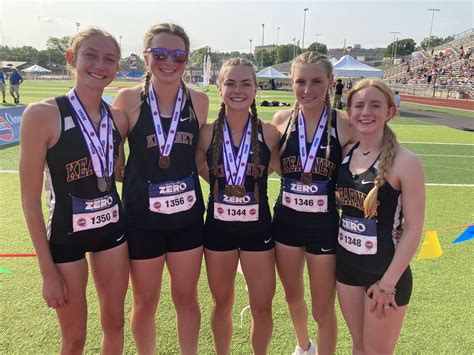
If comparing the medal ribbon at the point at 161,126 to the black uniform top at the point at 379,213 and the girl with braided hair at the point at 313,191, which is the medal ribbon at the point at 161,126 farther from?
the black uniform top at the point at 379,213

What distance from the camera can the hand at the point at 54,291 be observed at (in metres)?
2.09

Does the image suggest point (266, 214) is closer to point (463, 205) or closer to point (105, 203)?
point (105, 203)

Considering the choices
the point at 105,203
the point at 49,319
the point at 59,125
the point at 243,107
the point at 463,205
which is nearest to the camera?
the point at 59,125

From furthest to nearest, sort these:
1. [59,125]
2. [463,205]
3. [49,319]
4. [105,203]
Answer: [463,205], [49,319], [105,203], [59,125]

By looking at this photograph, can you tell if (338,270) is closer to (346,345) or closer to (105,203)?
(346,345)

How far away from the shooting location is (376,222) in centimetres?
217

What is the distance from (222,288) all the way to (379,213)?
3.80 feet

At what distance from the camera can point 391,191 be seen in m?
2.10

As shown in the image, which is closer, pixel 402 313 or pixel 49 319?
pixel 402 313

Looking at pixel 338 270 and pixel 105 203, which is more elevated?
pixel 105 203

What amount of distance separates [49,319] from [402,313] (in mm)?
2733

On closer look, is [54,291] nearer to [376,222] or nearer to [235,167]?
[235,167]

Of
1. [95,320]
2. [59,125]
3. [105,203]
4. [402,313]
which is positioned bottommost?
[95,320]

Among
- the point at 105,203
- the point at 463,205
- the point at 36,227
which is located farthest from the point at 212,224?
the point at 463,205
